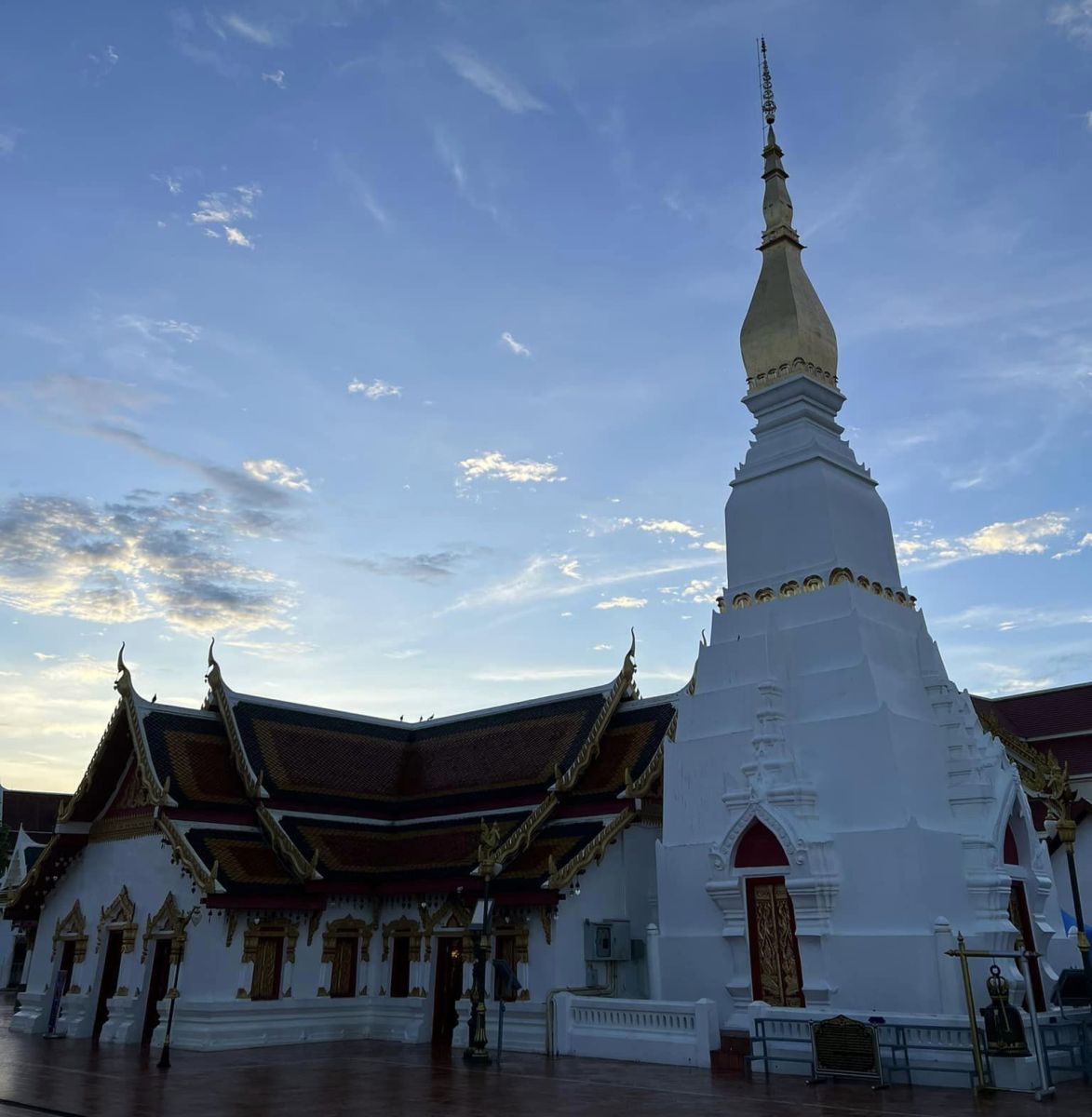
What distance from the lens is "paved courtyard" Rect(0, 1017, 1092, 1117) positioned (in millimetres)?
10961

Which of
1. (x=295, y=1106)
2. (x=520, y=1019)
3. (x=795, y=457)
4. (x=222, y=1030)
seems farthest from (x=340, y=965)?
(x=795, y=457)

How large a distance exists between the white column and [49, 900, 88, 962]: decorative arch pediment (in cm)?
1231

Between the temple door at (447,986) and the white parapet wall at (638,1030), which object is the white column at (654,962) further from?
the temple door at (447,986)

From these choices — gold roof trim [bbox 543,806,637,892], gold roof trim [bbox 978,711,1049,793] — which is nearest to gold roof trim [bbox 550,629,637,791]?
gold roof trim [bbox 543,806,637,892]

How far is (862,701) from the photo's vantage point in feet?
52.3

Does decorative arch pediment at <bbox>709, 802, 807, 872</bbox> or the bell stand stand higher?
decorative arch pediment at <bbox>709, 802, 807, 872</bbox>

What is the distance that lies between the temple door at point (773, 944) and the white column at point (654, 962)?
180 cm

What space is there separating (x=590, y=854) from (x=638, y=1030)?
3683mm

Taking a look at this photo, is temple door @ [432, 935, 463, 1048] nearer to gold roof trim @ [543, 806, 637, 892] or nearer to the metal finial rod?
gold roof trim @ [543, 806, 637, 892]

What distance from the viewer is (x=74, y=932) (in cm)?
2155

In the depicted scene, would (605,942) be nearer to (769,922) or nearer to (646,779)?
(646,779)

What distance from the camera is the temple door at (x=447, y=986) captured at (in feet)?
64.6

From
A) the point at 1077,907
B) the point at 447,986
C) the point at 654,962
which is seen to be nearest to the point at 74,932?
the point at 447,986

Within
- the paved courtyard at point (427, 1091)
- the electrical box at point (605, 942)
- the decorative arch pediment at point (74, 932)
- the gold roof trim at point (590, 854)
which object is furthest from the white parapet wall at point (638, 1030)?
the decorative arch pediment at point (74, 932)
